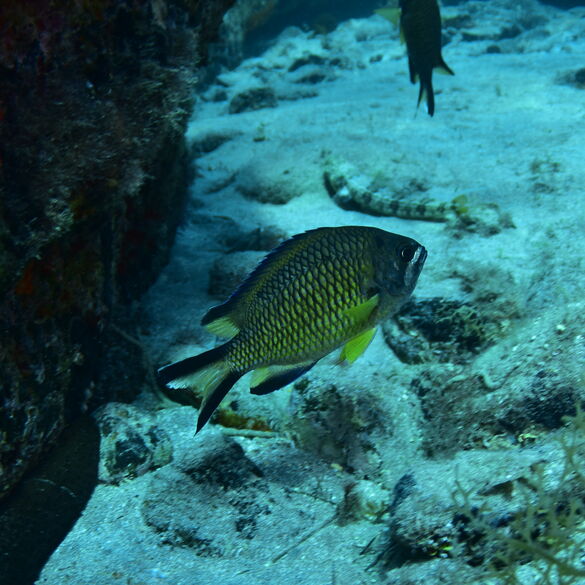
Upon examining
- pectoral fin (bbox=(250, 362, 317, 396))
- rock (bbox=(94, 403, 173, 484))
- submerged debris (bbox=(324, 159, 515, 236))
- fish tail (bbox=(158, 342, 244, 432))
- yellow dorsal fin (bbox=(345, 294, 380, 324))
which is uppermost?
yellow dorsal fin (bbox=(345, 294, 380, 324))

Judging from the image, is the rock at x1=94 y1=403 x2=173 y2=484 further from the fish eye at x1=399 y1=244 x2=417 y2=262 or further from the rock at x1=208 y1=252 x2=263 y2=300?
the fish eye at x1=399 y1=244 x2=417 y2=262

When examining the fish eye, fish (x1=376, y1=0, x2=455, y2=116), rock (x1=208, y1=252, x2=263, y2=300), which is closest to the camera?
the fish eye

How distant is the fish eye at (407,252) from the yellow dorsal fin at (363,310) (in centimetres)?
25

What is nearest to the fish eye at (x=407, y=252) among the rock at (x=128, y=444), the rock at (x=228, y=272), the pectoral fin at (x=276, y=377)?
the pectoral fin at (x=276, y=377)

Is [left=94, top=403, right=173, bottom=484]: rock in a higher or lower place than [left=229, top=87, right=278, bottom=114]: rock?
lower

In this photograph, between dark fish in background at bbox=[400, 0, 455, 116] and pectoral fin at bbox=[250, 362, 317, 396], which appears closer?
pectoral fin at bbox=[250, 362, 317, 396]

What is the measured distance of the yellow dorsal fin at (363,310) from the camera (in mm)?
2342

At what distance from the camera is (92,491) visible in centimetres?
293

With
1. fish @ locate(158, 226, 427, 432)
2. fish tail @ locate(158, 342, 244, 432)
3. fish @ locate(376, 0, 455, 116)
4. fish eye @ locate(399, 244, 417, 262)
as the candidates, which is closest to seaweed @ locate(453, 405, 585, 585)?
fish @ locate(158, 226, 427, 432)

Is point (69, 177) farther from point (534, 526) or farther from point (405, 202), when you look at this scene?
point (405, 202)

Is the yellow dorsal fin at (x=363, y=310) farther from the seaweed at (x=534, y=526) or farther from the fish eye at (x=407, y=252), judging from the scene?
the seaweed at (x=534, y=526)

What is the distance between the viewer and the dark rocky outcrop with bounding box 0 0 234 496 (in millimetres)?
2301

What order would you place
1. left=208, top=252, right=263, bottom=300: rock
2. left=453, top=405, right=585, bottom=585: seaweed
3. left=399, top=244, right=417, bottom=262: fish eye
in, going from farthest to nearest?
left=208, top=252, right=263, bottom=300: rock < left=399, top=244, right=417, bottom=262: fish eye < left=453, top=405, right=585, bottom=585: seaweed

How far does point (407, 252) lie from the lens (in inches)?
96.8
